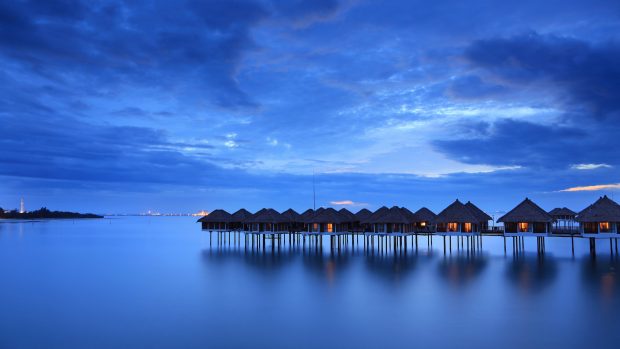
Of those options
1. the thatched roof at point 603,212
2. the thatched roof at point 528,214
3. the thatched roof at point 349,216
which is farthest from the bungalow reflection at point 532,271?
the thatched roof at point 349,216

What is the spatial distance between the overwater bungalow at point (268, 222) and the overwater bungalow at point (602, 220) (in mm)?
30765

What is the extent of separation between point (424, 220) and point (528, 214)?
1118cm

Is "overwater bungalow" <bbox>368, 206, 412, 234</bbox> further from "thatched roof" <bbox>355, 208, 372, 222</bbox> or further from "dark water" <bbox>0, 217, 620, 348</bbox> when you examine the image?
"thatched roof" <bbox>355, 208, 372, 222</bbox>

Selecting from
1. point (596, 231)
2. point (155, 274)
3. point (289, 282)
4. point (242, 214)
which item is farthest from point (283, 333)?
point (242, 214)

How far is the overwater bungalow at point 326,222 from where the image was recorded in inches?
2036

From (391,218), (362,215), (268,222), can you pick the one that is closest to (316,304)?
(391,218)

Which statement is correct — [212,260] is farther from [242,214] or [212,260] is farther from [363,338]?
[363,338]

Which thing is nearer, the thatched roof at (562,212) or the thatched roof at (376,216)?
the thatched roof at (376,216)

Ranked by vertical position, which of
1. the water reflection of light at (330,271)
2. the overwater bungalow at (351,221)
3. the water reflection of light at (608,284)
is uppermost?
the overwater bungalow at (351,221)

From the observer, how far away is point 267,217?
54.4 m

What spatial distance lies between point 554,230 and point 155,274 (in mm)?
37852

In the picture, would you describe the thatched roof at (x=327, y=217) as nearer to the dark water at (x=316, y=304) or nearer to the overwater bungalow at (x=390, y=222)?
the overwater bungalow at (x=390, y=222)

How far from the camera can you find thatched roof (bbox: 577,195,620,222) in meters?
39.7

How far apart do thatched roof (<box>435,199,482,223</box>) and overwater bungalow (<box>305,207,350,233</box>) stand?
10.9m
